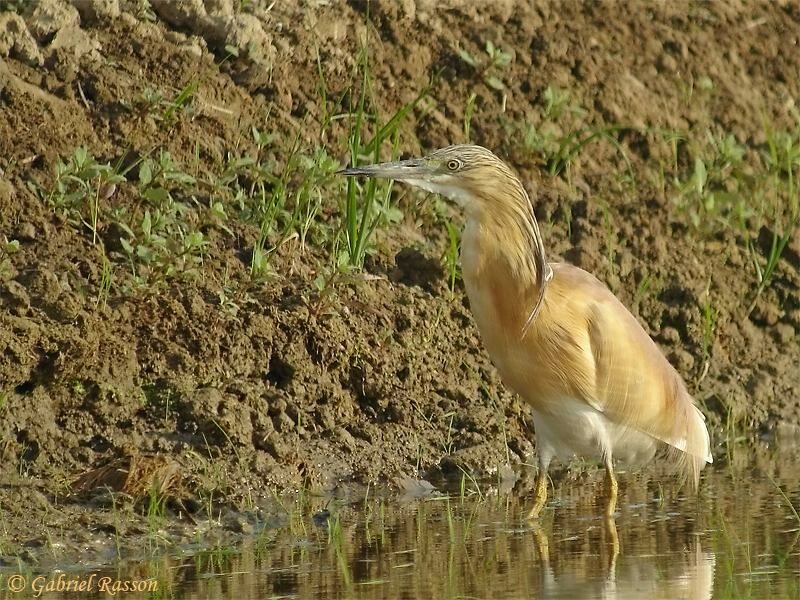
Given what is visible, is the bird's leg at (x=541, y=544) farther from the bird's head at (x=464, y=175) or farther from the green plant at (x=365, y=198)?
the green plant at (x=365, y=198)

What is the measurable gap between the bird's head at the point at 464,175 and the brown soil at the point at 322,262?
1.12m

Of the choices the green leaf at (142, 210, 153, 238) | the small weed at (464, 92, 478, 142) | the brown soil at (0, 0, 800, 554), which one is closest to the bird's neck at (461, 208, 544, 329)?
the brown soil at (0, 0, 800, 554)

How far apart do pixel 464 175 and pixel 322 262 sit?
157 centimetres

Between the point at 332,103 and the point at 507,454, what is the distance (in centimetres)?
266

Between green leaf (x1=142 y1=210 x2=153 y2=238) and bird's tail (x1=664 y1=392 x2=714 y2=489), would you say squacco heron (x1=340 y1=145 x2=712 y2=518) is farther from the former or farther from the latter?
green leaf (x1=142 y1=210 x2=153 y2=238)

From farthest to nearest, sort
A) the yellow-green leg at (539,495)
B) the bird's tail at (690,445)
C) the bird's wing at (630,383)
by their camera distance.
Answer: the bird's tail at (690,445), the bird's wing at (630,383), the yellow-green leg at (539,495)

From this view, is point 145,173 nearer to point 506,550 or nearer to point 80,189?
point 80,189

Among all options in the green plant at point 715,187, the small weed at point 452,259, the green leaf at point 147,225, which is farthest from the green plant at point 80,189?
the green plant at point 715,187

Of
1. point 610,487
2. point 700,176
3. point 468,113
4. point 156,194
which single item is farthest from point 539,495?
point 700,176

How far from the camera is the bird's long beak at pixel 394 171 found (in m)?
7.05

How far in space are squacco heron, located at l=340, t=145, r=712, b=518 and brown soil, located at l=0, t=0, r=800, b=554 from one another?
803 mm

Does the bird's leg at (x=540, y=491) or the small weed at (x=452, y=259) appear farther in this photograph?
the small weed at (x=452, y=259)

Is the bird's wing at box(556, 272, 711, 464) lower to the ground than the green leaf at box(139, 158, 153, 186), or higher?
lower

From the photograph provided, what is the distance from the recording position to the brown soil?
727 centimetres
